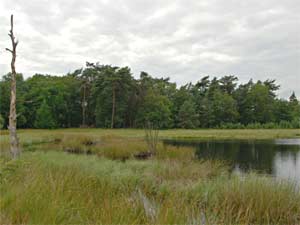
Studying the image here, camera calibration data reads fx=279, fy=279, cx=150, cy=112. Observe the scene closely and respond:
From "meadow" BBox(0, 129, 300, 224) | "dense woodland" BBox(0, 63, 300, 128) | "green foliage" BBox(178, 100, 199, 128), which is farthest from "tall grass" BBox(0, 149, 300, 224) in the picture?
"green foliage" BBox(178, 100, 199, 128)

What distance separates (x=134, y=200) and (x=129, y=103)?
2102 inches

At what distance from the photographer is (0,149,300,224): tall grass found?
3.20 metres

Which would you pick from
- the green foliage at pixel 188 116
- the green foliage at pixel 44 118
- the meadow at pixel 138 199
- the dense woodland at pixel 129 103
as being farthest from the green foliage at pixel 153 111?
the meadow at pixel 138 199

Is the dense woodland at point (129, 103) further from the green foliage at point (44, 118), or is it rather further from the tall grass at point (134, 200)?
the tall grass at point (134, 200)

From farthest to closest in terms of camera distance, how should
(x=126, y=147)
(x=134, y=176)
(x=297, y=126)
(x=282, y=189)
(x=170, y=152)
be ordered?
1. (x=297, y=126)
2. (x=126, y=147)
3. (x=170, y=152)
4. (x=134, y=176)
5. (x=282, y=189)

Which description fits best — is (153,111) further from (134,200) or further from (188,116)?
(134,200)

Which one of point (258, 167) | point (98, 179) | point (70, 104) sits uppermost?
point (70, 104)

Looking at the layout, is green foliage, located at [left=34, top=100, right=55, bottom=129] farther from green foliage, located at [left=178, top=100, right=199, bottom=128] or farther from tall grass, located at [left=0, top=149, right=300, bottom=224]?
tall grass, located at [left=0, top=149, right=300, bottom=224]

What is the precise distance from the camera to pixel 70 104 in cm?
5634

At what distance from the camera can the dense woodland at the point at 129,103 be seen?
51.0 m

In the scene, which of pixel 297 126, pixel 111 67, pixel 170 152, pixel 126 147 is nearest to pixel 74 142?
pixel 126 147

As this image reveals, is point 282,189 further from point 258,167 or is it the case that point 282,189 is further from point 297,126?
point 297,126

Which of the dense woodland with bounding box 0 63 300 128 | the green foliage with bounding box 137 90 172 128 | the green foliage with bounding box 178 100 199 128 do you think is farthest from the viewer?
the green foliage with bounding box 178 100 199 128

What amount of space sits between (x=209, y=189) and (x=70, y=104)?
53.2 m
